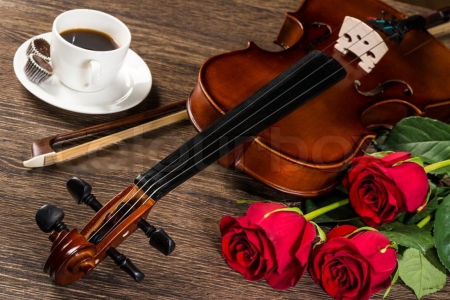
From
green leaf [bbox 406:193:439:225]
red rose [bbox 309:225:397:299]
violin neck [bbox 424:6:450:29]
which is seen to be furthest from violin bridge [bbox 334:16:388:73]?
red rose [bbox 309:225:397:299]

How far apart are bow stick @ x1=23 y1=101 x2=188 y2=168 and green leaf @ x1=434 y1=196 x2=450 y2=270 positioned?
39 centimetres

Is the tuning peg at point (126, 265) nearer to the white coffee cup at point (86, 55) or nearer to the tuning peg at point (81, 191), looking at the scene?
the tuning peg at point (81, 191)

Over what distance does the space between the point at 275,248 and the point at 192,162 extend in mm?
141

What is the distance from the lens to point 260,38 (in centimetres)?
123

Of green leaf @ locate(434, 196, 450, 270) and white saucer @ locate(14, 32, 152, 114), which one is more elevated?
green leaf @ locate(434, 196, 450, 270)

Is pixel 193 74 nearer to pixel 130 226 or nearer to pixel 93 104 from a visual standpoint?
pixel 93 104

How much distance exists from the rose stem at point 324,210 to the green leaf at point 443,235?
12cm

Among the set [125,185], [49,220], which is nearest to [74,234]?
[49,220]

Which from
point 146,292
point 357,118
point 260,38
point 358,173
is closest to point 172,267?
point 146,292

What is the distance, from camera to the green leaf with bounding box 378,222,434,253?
0.84 m

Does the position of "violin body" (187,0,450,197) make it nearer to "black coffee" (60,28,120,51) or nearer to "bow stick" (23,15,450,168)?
"bow stick" (23,15,450,168)

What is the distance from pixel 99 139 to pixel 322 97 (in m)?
0.34

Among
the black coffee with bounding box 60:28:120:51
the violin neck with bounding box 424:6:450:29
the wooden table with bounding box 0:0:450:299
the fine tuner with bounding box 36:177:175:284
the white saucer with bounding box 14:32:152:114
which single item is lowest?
the wooden table with bounding box 0:0:450:299

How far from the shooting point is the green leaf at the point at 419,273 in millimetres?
868
